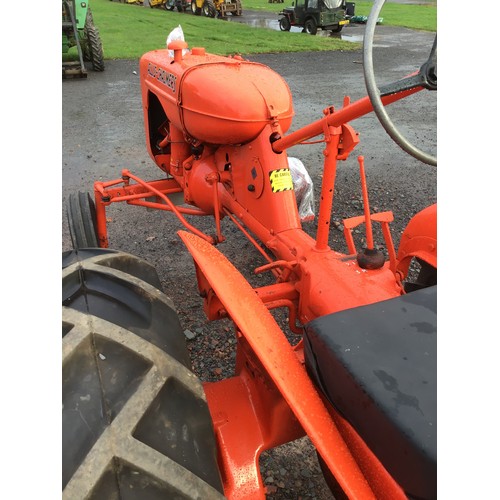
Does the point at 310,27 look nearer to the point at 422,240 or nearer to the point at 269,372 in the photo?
the point at 422,240

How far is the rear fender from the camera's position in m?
1.83

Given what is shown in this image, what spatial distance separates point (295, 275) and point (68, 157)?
4.28 meters

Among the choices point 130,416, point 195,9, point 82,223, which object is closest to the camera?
point 130,416

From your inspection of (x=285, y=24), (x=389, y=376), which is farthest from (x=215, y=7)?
(x=389, y=376)

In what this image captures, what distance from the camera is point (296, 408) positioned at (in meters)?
1.03

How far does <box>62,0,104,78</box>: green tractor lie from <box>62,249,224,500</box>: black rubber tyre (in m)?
9.07

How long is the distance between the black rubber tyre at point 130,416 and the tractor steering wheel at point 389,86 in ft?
2.65

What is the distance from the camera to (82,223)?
308 cm

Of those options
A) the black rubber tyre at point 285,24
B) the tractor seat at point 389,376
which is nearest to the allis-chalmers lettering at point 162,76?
the tractor seat at point 389,376

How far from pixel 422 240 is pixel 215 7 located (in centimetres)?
2138

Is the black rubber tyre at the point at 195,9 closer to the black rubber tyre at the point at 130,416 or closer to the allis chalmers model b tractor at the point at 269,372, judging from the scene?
the allis chalmers model b tractor at the point at 269,372

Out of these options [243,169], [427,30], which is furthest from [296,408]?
[427,30]

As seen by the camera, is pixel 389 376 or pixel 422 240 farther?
pixel 422 240

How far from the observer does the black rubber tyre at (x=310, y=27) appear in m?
17.9
